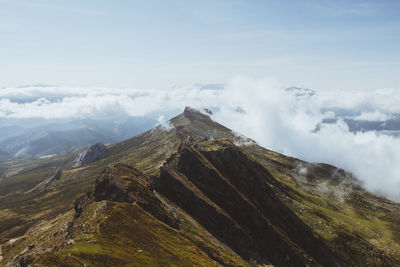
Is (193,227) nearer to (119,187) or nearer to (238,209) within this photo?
(238,209)

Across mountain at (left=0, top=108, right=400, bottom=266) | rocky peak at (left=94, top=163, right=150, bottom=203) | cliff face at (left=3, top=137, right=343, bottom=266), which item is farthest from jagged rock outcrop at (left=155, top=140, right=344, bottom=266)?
rocky peak at (left=94, top=163, right=150, bottom=203)

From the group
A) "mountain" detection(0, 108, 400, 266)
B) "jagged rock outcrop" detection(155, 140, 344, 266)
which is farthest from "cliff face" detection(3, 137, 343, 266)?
"mountain" detection(0, 108, 400, 266)

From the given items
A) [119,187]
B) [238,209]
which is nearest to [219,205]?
[238,209]

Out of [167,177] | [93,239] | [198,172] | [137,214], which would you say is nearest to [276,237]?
[198,172]

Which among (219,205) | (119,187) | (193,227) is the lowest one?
(193,227)

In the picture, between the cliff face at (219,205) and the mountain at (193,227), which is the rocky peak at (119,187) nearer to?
the cliff face at (219,205)

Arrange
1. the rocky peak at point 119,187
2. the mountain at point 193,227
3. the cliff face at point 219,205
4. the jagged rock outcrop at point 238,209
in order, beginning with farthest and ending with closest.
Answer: the jagged rock outcrop at point 238,209 → the cliff face at point 219,205 → the rocky peak at point 119,187 → the mountain at point 193,227

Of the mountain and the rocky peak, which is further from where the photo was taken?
the rocky peak

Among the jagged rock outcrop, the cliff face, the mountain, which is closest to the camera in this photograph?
the mountain

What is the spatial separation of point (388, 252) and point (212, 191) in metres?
103

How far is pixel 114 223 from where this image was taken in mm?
56500

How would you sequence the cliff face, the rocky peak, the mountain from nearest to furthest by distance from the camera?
the mountain → the rocky peak → the cliff face

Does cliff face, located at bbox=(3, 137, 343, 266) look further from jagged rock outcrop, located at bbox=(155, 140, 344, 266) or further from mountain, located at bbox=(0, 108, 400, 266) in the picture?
mountain, located at bbox=(0, 108, 400, 266)

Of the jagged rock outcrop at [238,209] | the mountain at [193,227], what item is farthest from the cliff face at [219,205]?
the mountain at [193,227]
